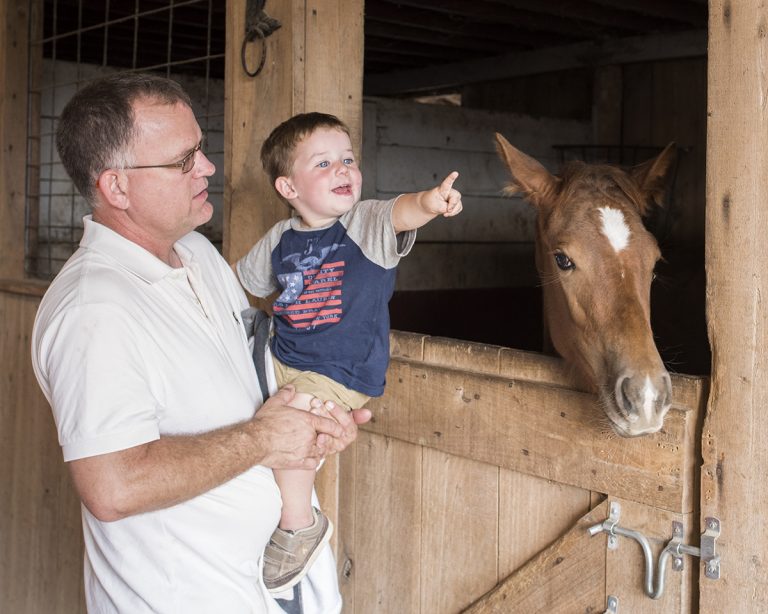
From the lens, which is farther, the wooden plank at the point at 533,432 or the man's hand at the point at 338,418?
the man's hand at the point at 338,418

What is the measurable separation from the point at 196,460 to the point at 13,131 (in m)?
2.71

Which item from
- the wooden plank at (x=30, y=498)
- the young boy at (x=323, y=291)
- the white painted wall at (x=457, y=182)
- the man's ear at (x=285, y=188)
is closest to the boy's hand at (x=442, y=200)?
the young boy at (x=323, y=291)

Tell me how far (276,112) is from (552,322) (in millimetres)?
960

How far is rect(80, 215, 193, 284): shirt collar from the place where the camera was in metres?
1.56

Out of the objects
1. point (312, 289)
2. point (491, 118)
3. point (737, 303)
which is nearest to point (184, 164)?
point (312, 289)

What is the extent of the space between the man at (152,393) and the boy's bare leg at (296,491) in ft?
0.21

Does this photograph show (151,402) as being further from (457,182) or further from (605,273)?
(457,182)

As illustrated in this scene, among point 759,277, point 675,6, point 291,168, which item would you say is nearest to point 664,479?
point 759,277

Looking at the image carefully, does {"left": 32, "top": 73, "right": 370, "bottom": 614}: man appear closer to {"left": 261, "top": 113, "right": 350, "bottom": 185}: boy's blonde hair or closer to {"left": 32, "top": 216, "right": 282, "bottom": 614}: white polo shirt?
{"left": 32, "top": 216, "right": 282, "bottom": 614}: white polo shirt

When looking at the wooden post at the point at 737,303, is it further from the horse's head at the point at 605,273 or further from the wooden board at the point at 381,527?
the wooden board at the point at 381,527

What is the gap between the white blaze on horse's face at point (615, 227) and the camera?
1748 millimetres

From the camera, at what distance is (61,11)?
4957 mm

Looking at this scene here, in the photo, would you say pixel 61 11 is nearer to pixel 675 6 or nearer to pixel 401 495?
pixel 675 6

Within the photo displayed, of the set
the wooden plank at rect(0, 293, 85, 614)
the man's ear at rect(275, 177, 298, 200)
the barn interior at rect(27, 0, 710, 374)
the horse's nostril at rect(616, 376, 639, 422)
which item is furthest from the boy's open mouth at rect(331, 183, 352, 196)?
the wooden plank at rect(0, 293, 85, 614)
